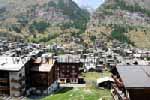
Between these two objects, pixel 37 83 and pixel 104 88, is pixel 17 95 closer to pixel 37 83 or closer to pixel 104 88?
pixel 37 83

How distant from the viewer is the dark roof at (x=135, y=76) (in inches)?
1679

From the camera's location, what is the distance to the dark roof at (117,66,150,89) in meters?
42.7

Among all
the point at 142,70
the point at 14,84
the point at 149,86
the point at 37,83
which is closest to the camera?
the point at 149,86

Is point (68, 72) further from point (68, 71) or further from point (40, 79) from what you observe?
point (40, 79)

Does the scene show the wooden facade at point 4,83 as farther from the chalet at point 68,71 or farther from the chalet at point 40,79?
the chalet at point 68,71

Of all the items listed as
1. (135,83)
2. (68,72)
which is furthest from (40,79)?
(135,83)

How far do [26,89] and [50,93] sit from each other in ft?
22.0

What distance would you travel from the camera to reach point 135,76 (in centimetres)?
4556

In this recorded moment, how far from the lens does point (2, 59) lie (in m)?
108

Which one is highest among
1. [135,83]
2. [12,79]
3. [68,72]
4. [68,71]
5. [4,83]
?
[135,83]

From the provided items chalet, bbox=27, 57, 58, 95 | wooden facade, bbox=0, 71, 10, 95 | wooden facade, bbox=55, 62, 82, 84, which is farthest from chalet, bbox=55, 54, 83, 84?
wooden facade, bbox=0, 71, 10, 95

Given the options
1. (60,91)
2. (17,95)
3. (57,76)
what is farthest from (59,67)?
Result: (17,95)

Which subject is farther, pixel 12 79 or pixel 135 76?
pixel 12 79

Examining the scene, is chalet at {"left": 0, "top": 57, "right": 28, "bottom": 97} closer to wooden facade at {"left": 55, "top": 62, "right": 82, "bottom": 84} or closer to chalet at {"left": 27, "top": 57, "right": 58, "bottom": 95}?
chalet at {"left": 27, "top": 57, "right": 58, "bottom": 95}
